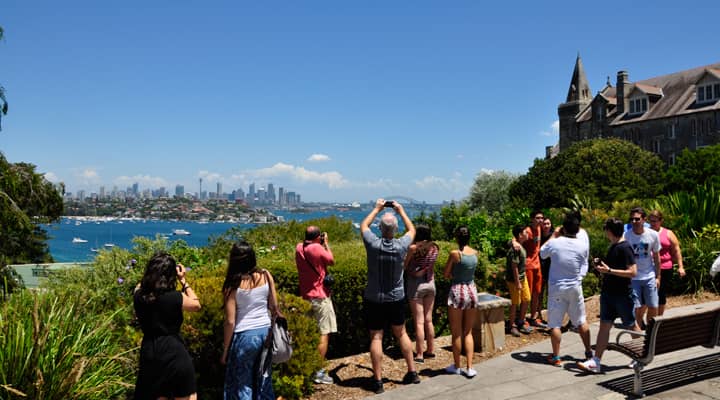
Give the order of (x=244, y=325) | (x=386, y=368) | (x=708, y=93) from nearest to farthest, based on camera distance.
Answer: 1. (x=244, y=325)
2. (x=386, y=368)
3. (x=708, y=93)

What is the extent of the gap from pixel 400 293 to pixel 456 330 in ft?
3.43

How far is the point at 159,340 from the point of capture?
4.14m

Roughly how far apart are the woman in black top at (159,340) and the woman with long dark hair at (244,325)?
0.56m

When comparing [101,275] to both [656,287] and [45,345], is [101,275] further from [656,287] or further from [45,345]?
[656,287]

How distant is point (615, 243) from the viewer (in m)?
6.32

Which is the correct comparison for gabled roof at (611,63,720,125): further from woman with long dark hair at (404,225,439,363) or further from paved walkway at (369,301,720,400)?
woman with long dark hair at (404,225,439,363)

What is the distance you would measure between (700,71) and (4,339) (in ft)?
195

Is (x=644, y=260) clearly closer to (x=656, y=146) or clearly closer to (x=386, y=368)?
(x=386, y=368)

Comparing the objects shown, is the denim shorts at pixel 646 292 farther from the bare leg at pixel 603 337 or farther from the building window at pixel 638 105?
the building window at pixel 638 105

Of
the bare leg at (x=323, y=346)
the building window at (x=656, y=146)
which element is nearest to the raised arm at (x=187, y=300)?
the bare leg at (x=323, y=346)

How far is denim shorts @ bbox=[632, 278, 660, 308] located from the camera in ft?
23.8

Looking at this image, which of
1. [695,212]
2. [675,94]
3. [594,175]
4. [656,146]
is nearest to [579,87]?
[675,94]

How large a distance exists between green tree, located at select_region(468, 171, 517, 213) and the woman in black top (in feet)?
203

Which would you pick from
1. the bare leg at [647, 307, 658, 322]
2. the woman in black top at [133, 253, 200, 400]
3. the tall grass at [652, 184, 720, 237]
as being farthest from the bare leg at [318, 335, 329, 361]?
the tall grass at [652, 184, 720, 237]
